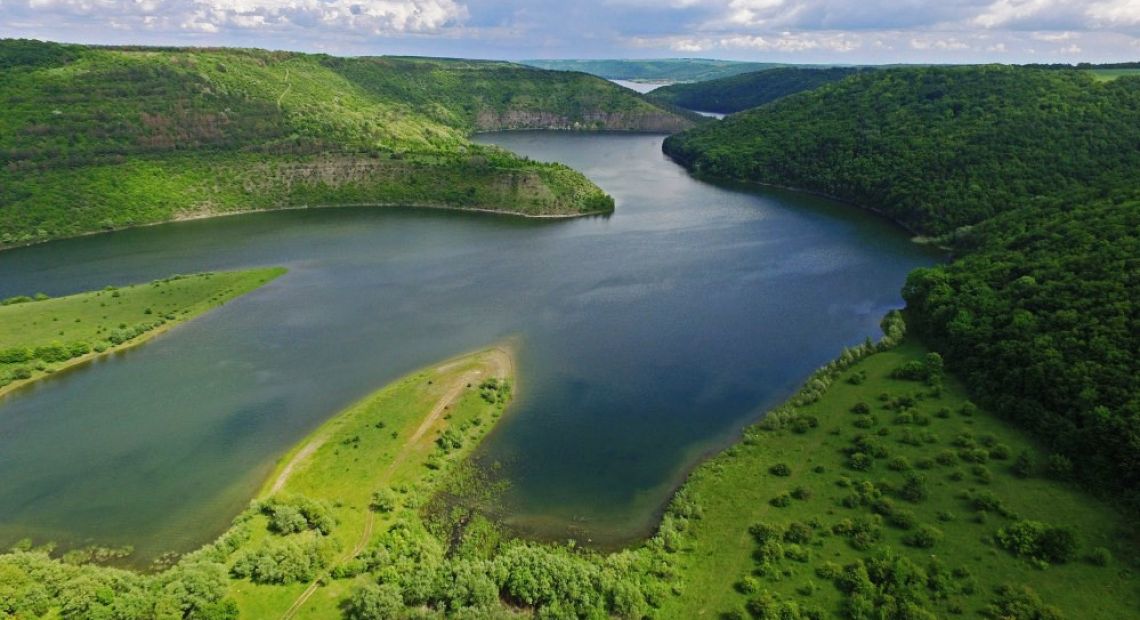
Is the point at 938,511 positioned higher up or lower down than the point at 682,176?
lower down

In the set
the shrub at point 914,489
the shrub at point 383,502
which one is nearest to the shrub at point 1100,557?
the shrub at point 914,489

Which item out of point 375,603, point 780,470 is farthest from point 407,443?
point 780,470

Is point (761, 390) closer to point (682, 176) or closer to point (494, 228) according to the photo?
point (494, 228)

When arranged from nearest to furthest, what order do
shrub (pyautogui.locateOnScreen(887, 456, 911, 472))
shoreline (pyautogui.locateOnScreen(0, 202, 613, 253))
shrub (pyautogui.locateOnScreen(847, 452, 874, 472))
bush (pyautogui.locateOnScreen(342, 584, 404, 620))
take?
bush (pyautogui.locateOnScreen(342, 584, 404, 620))
shrub (pyautogui.locateOnScreen(887, 456, 911, 472))
shrub (pyautogui.locateOnScreen(847, 452, 874, 472))
shoreline (pyautogui.locateOnScreen(0, 202, 613, 253))

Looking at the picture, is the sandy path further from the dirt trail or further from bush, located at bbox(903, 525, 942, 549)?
bush, located at bbox(903, 525, 942, 549)

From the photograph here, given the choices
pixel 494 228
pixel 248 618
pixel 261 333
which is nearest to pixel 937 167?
A: pixel 494 228

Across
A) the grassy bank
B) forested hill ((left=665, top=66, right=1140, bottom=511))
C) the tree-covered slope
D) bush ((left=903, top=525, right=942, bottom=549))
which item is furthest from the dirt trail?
the tree-covered slope
